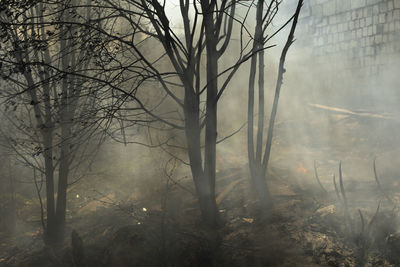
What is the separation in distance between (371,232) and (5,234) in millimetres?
7320

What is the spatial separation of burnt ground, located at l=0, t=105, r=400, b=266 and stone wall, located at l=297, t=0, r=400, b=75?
314 centimetres

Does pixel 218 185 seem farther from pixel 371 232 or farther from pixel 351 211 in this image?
pixel 371 232

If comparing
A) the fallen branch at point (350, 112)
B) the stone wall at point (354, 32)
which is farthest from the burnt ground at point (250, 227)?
the stone wall at point (354, 32)

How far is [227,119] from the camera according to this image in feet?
40.4

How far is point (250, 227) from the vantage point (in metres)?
5.07

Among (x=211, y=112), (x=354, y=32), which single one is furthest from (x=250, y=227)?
(x=354, y=32)

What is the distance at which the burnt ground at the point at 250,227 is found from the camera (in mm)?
4262

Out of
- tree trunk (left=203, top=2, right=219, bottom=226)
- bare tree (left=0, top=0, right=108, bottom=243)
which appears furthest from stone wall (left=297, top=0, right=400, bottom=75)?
bare tree (left=0, top=0, right=108, bottom=243)

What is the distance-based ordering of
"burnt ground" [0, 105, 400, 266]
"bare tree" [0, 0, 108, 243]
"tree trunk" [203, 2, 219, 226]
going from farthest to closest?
"tree trunk" [203, 2, 219, 226] < "burnt ground" [0, 105, 400, 266] < "bare tree" [0, 0, 108, 243]

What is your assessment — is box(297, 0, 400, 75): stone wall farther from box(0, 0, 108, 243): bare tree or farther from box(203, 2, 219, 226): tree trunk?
box(0, 0, 108, 243): bare tree

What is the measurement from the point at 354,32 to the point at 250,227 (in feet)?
27.3

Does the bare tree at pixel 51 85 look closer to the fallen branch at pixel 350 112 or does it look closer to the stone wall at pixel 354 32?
the fallen branch at pixel 350 112

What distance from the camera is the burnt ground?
4.26 m

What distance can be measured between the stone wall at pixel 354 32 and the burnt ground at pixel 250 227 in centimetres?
314
